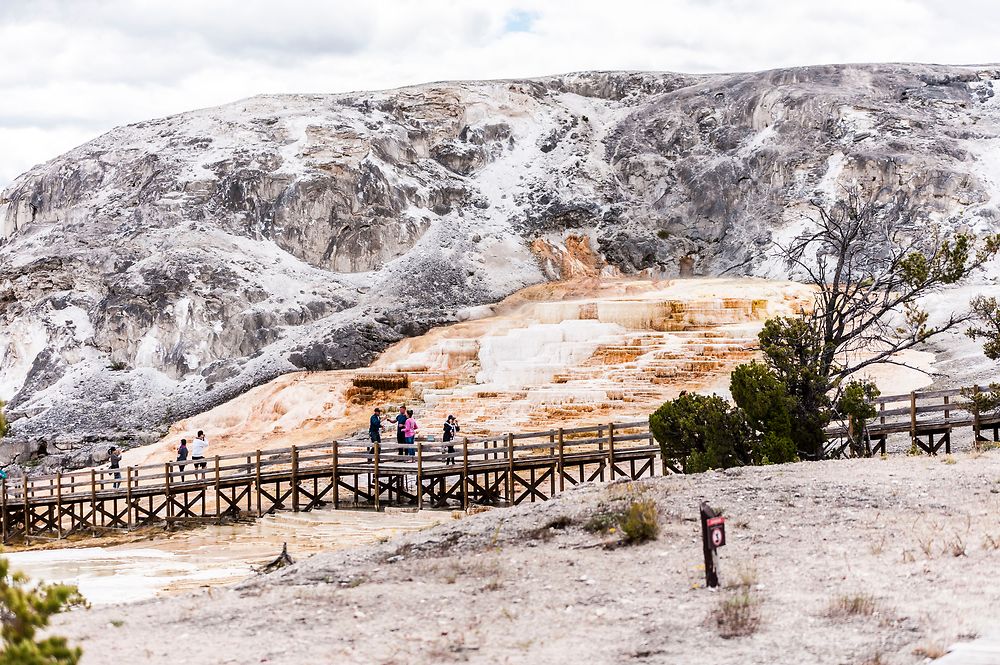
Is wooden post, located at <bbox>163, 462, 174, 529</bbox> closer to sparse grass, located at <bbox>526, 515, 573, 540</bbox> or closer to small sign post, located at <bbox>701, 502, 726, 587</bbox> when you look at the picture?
sparse grass, located at <bbox>526, 515, 573, 540</bbox>

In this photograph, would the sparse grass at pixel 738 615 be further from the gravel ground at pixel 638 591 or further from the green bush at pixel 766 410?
the green bush at pixel 766 410

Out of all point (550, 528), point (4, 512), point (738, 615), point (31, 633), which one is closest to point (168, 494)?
point (4, 512)

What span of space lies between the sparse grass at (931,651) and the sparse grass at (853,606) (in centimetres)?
91

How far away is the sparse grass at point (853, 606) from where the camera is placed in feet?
24.9

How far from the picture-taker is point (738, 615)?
776 centimetres

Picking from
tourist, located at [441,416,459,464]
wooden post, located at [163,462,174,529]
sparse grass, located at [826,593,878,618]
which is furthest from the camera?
wooden post, located at [163,462,174,529]

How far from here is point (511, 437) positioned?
20.3 meters

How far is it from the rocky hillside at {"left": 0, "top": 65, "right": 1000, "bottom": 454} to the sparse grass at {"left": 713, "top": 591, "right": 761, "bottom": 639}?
2962 centimetres

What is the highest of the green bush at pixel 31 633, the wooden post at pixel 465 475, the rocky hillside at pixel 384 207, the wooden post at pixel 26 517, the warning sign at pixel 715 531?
the rocky hillside at pixel 384 207

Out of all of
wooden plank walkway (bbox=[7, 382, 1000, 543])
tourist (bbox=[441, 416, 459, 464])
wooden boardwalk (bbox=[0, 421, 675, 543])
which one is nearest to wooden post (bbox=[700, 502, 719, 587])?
wooden plank walkway (bbox=[7, 382, 1000, 543])

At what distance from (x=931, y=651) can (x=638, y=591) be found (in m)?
2.77

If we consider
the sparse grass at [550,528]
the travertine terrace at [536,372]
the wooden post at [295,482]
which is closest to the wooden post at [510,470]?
the wooden post at [295,482]

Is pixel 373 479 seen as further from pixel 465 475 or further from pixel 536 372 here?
pixel 536 372

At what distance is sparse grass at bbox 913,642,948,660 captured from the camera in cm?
641
